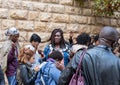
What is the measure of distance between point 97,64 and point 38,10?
548 cm

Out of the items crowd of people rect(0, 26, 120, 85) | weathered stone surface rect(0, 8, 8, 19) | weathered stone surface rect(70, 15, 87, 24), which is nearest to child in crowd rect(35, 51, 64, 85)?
crowd of people rect(0, 26, 120, 85)

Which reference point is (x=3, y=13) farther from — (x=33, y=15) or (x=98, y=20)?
(x=98, y=20)

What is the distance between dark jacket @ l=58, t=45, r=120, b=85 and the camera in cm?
464

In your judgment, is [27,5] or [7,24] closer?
[7,24]

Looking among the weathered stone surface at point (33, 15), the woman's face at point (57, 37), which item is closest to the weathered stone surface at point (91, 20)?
the weathered stone surface at point (33, 15)

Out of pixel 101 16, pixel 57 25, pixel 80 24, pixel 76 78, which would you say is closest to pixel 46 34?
Result: pixel 57 25

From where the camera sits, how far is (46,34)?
10.1m

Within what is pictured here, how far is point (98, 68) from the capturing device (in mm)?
4660

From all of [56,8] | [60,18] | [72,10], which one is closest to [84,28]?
[72,10]

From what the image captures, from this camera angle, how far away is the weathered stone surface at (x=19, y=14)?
9.46 m

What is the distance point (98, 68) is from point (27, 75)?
2243 millimetres

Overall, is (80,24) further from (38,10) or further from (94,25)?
(38,10)

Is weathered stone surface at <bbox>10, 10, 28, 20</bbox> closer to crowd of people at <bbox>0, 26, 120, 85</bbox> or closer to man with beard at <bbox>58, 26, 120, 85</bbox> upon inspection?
crowd of people at <bbox>0, 26, 120, 85</bbox>

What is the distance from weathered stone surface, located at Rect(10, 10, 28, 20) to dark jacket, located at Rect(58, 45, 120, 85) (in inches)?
194
